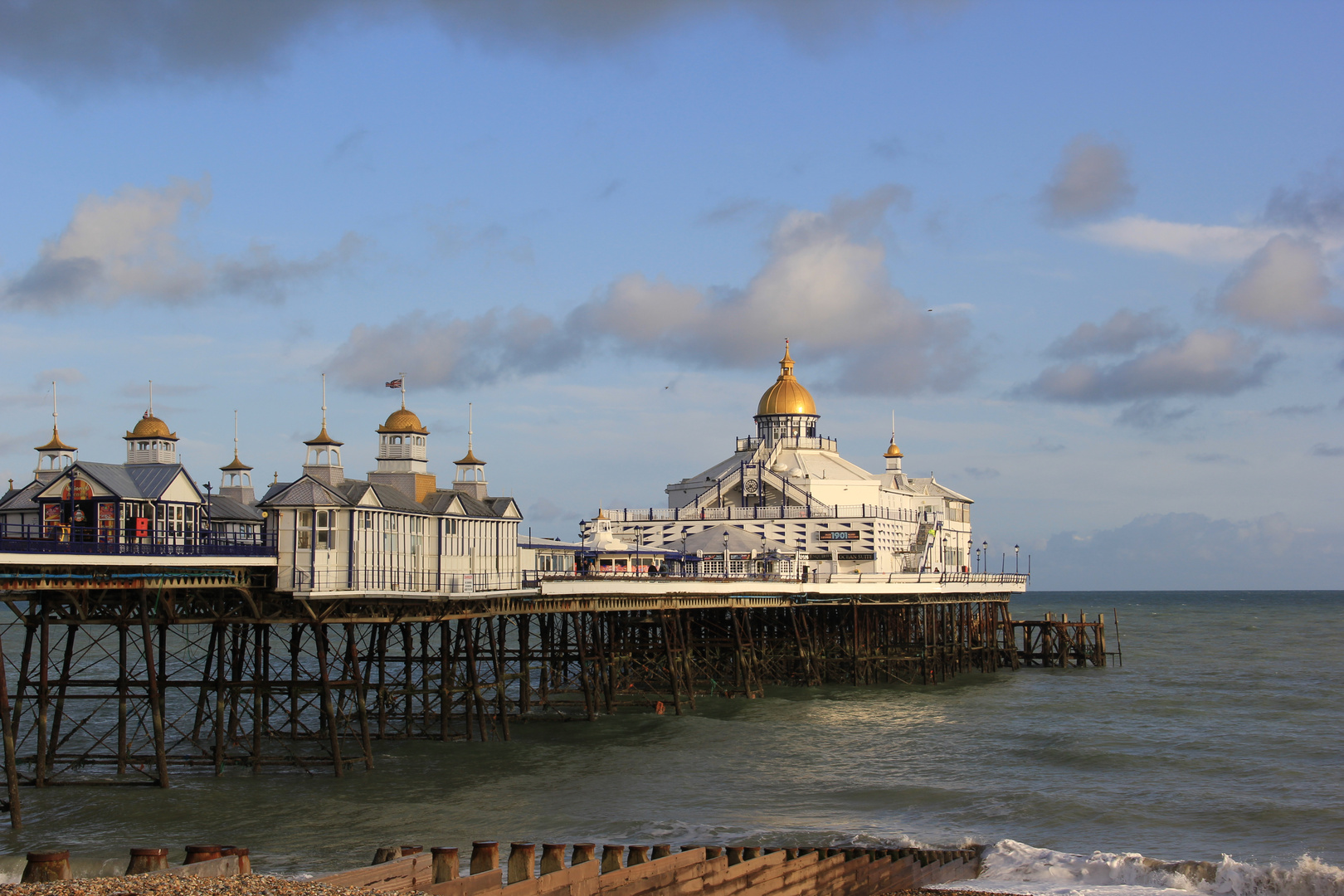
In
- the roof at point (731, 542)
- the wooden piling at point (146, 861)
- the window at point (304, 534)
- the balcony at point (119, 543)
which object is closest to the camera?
the wooden piling at point (146, 861)

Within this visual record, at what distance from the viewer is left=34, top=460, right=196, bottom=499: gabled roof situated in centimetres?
3291

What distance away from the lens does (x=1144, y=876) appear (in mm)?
27953

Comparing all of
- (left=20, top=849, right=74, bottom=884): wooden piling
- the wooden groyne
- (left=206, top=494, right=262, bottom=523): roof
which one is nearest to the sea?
the wooden groyne

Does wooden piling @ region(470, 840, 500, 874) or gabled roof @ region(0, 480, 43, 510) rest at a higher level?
gabled roof @ region(0, 480, 43, 510)

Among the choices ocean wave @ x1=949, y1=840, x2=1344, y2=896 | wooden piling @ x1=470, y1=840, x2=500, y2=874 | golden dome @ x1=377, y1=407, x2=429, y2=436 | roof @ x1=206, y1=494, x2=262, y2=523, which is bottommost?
ocean wave @ x1=949, y1=840, x2=1344, y2=896

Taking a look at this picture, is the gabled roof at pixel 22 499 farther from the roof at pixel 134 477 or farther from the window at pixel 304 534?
the window at pixel 304 534

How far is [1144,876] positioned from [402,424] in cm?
2505

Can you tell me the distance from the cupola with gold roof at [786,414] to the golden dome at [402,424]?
4896cm

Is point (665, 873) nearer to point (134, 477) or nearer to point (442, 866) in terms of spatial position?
point (442, 866)

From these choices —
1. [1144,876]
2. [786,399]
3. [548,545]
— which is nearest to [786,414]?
[786,399]

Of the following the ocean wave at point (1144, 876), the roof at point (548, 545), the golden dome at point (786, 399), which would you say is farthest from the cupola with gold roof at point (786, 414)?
the ocean wave at point (1144, 876)

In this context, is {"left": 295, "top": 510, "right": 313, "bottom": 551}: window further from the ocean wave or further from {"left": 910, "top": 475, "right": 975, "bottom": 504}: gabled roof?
{"left": 910, "top": 475, "right": 975, "bottom": 504}: gabled roof

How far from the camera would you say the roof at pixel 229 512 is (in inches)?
1550

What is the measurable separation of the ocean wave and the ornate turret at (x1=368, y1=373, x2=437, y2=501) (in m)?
20.5
